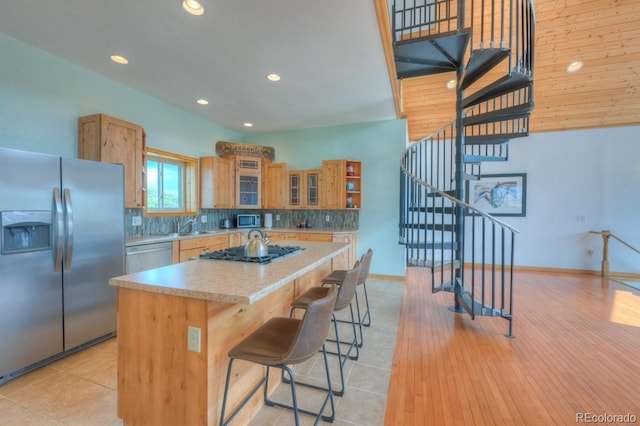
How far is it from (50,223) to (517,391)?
3.83 meters

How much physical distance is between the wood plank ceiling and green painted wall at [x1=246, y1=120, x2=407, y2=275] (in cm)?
68

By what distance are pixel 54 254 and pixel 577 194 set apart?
8.12m

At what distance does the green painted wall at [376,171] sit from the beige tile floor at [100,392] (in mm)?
2481

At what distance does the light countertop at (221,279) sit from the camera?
1.21 meters

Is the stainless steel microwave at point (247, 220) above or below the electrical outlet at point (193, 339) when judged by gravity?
above

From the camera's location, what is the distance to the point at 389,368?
7.22ft

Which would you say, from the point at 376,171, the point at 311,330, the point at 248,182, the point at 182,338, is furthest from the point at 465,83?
the point at 248,182

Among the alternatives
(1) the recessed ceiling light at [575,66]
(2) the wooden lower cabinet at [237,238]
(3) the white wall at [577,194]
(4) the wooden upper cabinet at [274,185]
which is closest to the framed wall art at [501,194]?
(3) the white wall at [577,194]

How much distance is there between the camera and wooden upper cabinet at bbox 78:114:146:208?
2.87 meters

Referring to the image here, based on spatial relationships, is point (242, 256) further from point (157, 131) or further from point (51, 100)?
point (157, 131)

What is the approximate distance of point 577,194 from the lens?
5.40 meters

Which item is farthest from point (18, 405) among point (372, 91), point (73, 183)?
point (372, 91)

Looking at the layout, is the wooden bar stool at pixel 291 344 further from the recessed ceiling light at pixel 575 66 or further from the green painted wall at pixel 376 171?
the recessed ceiling light at pixel 575 66

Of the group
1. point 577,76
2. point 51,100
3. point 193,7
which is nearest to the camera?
point 193,7
